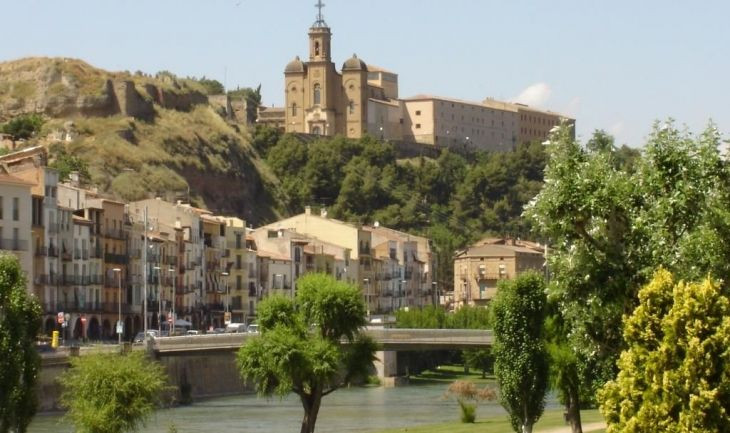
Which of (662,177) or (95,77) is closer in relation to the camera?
(662,177)

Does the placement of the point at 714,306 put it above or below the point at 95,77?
below

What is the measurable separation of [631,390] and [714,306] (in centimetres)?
237

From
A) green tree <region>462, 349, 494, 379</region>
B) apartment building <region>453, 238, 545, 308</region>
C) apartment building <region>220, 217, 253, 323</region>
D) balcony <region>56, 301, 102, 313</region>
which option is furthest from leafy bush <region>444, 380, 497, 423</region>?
apartment building <region>453, 238, 545, 308</region>

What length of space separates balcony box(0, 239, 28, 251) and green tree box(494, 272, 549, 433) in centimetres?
4708

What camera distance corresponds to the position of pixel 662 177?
142 ft

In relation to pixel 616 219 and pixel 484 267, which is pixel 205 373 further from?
pixel 484 267

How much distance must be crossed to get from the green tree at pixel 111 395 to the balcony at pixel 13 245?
37986 mm

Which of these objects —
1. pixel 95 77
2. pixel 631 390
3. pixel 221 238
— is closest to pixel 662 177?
pixel 631 390

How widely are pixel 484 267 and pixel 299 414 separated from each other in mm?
99308

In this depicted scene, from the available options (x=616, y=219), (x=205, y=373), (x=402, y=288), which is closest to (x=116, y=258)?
→ (x=205, y=373)

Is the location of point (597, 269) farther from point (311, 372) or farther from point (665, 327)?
point (311, 372)

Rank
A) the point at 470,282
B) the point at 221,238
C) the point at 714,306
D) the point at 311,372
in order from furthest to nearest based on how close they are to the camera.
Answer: the point at 470,282 < the point at 221,238 < the point at 311,372 < the point at 714,306

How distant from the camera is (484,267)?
190 meters

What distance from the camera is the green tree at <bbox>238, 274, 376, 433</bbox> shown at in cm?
6825
